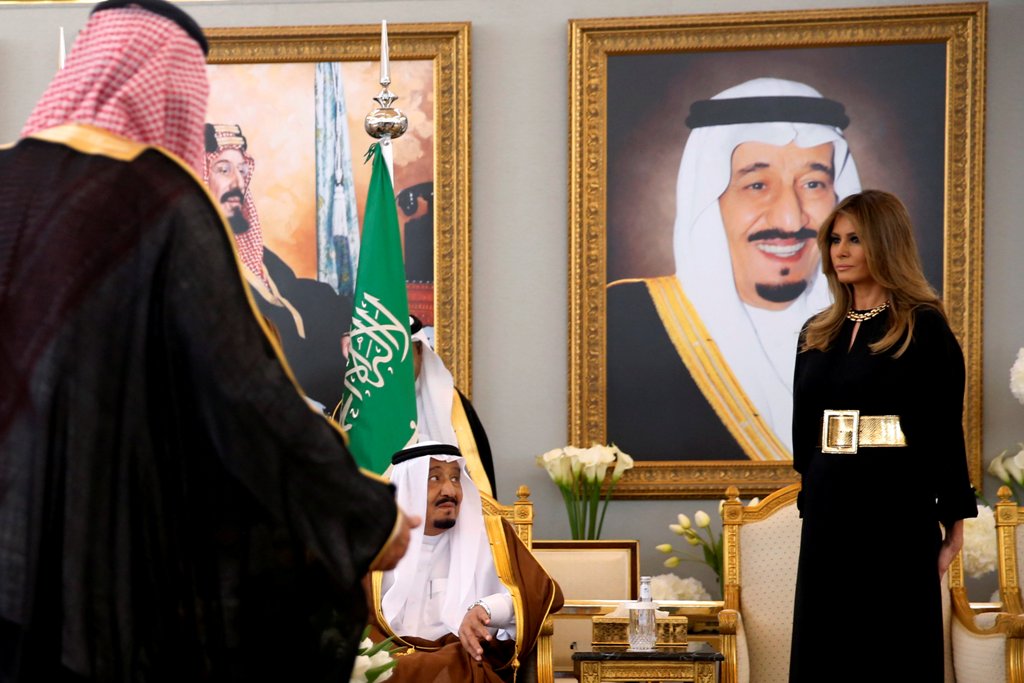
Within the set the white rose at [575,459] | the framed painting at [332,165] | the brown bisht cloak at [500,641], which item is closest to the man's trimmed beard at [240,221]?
the framed painting at [332,165]

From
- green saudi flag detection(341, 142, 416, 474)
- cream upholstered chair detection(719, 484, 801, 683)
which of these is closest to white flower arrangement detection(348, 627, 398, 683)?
green saudi flag detection(341, 142, 416, 474)

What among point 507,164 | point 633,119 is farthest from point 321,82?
point 633,119

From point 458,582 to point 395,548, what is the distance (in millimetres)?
2851

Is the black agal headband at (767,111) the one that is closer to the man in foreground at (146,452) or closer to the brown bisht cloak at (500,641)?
the brown bisht cloak at (500,641)

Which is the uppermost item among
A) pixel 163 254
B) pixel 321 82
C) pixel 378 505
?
pixel 321 82

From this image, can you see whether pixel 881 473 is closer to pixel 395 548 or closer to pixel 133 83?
pixel 395 548

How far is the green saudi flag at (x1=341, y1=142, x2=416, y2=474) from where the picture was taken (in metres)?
4.96

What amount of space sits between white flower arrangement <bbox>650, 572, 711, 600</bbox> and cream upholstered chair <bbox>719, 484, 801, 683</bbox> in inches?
21.4

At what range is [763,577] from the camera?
5324 mm

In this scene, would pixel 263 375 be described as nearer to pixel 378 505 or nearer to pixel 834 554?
pixel 378 505

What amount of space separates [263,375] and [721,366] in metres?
4.40

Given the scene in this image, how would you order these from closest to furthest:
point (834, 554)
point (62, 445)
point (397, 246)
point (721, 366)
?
point (62, 445), point (834, 554), point (397, 246), point (721, 366)

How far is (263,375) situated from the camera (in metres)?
2.13

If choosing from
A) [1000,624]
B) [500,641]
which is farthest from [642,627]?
[1000,624]
